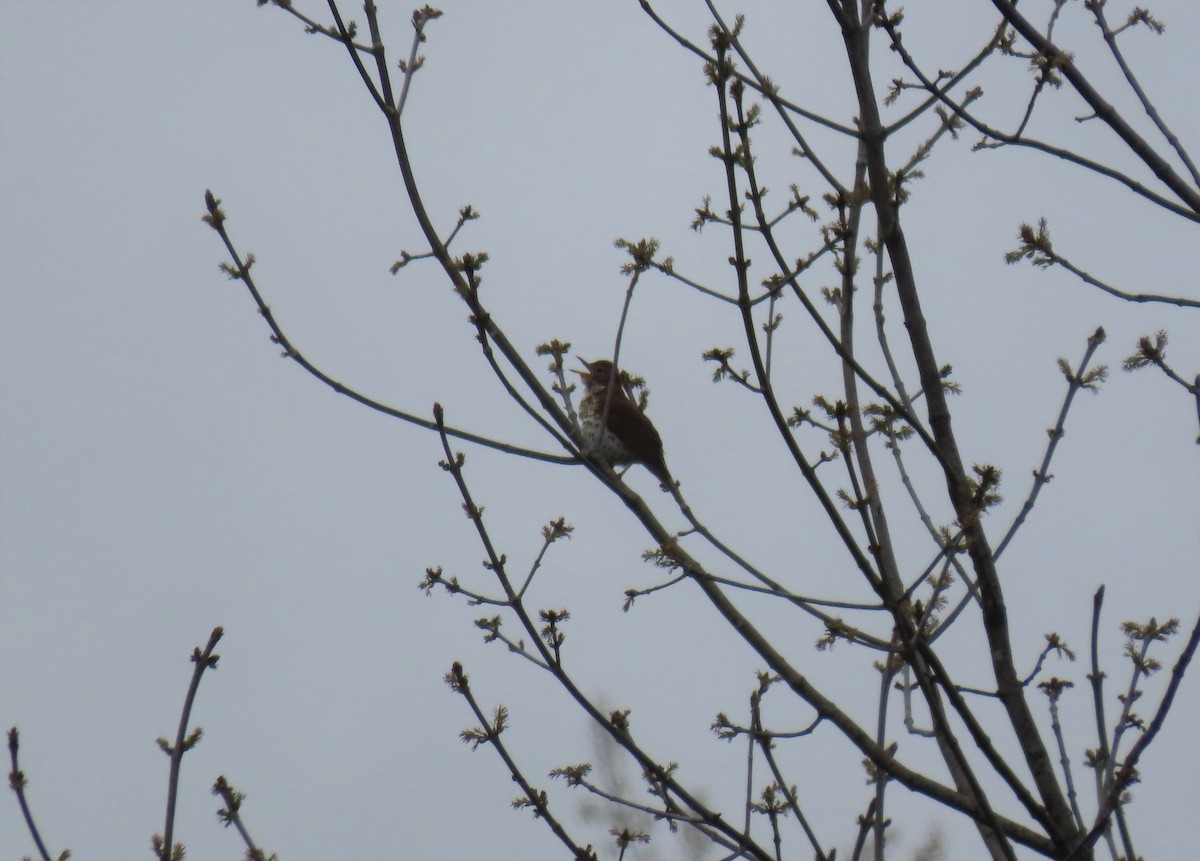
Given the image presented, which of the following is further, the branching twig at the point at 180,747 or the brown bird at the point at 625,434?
the brown bird at the point at 625,434

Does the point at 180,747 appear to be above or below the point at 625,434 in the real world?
below

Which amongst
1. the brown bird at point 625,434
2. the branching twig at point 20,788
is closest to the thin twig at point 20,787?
the branching twig at point 20,788

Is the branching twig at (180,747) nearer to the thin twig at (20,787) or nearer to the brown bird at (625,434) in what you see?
the thin twig at (20,787)

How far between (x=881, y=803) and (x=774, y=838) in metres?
0.30

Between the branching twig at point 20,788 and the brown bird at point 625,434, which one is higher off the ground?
the brown bird at point 625,434

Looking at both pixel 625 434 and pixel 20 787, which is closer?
pixel 20 787

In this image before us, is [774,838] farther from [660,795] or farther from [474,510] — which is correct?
[474,510]

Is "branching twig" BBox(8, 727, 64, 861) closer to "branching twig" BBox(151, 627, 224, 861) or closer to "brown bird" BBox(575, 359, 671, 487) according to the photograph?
"branching twig" BBox(151, 627, 224, 861)

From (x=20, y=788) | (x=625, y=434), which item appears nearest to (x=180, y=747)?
(x=20, y=788)

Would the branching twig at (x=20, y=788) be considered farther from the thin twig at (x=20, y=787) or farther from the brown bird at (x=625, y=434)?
the brown bird at (x=625, y=434)

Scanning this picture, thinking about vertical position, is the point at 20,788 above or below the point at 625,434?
below

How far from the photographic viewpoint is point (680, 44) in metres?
3.30

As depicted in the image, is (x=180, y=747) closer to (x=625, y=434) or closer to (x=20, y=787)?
(x=20, y=787)

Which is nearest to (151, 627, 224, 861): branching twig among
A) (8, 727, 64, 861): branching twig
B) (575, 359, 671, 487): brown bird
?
(8, 727, 64, 861): branching twig
